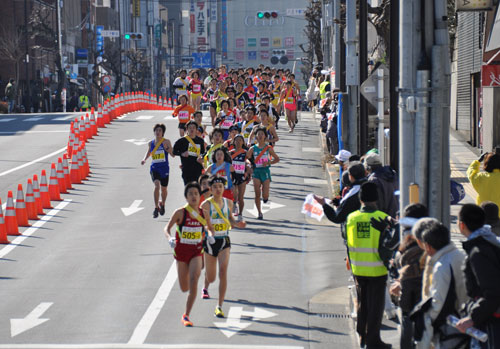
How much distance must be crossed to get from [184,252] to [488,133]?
17.9 metres

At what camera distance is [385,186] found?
11484 millimetres

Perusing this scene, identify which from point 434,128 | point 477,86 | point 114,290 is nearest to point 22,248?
point 114,290

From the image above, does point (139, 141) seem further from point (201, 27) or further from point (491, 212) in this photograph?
point (201, 27)

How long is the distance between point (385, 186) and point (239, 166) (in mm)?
8216

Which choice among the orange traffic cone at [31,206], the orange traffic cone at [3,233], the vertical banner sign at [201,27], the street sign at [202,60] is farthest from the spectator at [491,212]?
the vertical banner sign at [201,27]

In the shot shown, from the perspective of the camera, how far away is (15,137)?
37625 millimetres

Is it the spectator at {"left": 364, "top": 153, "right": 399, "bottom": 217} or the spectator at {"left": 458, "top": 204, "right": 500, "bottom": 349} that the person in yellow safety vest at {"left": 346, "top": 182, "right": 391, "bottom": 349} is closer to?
the spectator at {"left": 364, "top": 153, "right": 399, "bottom": 217}

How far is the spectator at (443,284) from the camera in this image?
25.5ft

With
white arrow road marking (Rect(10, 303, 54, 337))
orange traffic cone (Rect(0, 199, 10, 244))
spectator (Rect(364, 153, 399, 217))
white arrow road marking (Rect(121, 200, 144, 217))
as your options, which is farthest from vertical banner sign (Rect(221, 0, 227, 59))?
spectator (Rect(364, 153, 399, 217))

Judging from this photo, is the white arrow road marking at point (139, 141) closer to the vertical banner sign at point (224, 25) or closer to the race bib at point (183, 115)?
the race bib at point (183, 115)

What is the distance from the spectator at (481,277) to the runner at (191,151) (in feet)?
37.9

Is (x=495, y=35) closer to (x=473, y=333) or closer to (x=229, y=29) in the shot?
(x=473, y=333)

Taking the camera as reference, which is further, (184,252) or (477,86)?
(477,86)

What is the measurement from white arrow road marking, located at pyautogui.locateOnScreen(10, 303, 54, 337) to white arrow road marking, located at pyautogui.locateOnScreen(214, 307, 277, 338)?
2405mm
